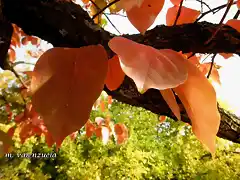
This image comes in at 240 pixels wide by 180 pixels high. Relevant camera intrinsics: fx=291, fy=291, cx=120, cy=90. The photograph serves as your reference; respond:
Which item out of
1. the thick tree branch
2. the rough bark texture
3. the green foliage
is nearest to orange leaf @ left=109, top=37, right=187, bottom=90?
the rough bark texture

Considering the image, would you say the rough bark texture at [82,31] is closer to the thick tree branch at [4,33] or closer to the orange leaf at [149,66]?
the thick tree branch at [4,33]

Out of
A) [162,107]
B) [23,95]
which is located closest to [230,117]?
[162,107]

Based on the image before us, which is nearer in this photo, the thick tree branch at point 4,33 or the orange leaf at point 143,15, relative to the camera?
the orange leaf at point 143,15

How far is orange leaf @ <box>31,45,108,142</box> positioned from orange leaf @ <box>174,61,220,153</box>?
0.14 feet

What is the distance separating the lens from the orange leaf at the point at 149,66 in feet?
0.39

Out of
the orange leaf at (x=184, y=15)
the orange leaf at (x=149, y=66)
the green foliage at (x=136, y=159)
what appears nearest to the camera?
the orange leaf at (x=149, y=66)

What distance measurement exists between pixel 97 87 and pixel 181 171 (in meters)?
3.75

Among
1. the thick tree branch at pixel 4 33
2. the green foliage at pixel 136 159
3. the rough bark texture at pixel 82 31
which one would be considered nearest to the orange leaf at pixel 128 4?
the rough bark texture at pixel 82 31

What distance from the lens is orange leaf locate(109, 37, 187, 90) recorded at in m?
0.12

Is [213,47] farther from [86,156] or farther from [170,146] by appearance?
[170,146]

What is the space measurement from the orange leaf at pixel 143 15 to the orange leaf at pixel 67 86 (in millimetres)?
47

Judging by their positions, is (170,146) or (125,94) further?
(170,146)

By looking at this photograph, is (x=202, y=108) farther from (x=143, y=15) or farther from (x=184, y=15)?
(x=184, y=15)

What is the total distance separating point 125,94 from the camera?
0.51 meters
